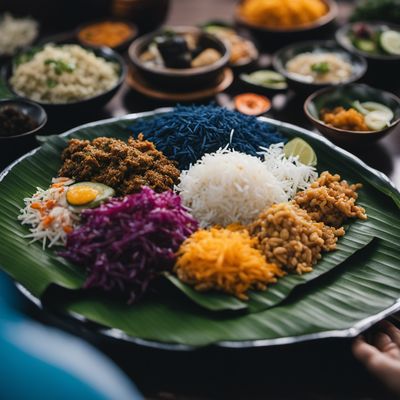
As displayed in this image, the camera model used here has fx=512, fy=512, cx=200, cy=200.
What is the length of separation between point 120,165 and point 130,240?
71 centimetres

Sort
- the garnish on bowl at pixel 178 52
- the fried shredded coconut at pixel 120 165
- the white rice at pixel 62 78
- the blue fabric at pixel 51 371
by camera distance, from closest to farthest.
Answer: the blue fabric at pixel 51 371, the fried shredded coconut at pixel 120 165, the white rice at pixel 62 78, the garnish on bowl at pixel 178 52

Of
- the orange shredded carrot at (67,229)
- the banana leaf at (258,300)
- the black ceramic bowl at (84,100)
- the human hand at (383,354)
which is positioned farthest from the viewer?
the black ceramic bowl at (84,100)

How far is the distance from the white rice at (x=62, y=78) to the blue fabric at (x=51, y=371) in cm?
293

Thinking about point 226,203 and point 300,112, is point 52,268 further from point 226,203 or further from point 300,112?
point 300,112

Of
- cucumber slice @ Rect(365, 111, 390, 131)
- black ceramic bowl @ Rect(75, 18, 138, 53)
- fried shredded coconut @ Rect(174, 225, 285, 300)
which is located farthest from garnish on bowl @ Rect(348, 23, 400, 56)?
fried shredded coconut @ Rect(174, 225, 285, 300)

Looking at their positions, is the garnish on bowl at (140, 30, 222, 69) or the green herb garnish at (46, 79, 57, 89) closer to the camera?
the green herb garnish at (46, 79, 57, 89)

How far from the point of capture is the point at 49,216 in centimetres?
299

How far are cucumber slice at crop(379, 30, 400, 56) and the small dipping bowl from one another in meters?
3.44

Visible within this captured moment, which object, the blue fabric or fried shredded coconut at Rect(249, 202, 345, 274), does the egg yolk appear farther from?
the blue fabric

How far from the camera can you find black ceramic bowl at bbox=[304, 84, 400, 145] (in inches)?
153

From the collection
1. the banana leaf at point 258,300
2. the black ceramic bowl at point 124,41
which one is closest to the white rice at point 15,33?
the black ceramic bowl at point 124,41

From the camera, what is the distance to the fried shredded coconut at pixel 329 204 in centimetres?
312

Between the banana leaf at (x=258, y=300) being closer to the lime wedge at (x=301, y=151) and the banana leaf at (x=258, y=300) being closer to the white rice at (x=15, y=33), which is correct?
the lime wedge at (x=301, y=151)

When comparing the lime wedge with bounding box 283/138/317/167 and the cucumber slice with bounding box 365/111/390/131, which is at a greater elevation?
the cucumber slice with bounding box 365/111/390/131
